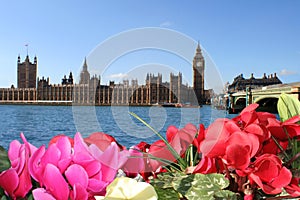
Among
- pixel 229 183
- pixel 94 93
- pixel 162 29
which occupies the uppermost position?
pixel 162 29

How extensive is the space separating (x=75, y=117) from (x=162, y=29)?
0.69 feet

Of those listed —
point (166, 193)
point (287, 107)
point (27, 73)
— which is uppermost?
point (27, 73)

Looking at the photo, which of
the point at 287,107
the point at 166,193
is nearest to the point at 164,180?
the point at 166,193

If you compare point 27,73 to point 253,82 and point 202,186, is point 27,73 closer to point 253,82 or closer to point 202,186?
point 253,82

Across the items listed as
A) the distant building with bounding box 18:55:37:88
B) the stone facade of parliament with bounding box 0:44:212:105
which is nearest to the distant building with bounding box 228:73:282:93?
the distant building with bounding box 18:55:37:88

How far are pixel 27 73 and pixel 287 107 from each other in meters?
64.1

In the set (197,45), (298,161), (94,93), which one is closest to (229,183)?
(298,161)

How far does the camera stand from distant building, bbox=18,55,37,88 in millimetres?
56906

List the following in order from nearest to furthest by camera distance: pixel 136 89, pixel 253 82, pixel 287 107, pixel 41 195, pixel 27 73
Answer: pixel 41 195 → pixel 287 107 → pixel 136 89 → pixel 253 82 → pixel 27 73

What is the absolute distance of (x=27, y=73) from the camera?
198 ft

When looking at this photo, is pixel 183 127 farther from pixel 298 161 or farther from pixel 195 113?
pixel 298 161

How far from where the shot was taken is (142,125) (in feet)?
2.07

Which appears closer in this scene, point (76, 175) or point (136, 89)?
point (76, 175)

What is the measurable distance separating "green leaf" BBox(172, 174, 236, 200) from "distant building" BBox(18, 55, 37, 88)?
58.5 meters
